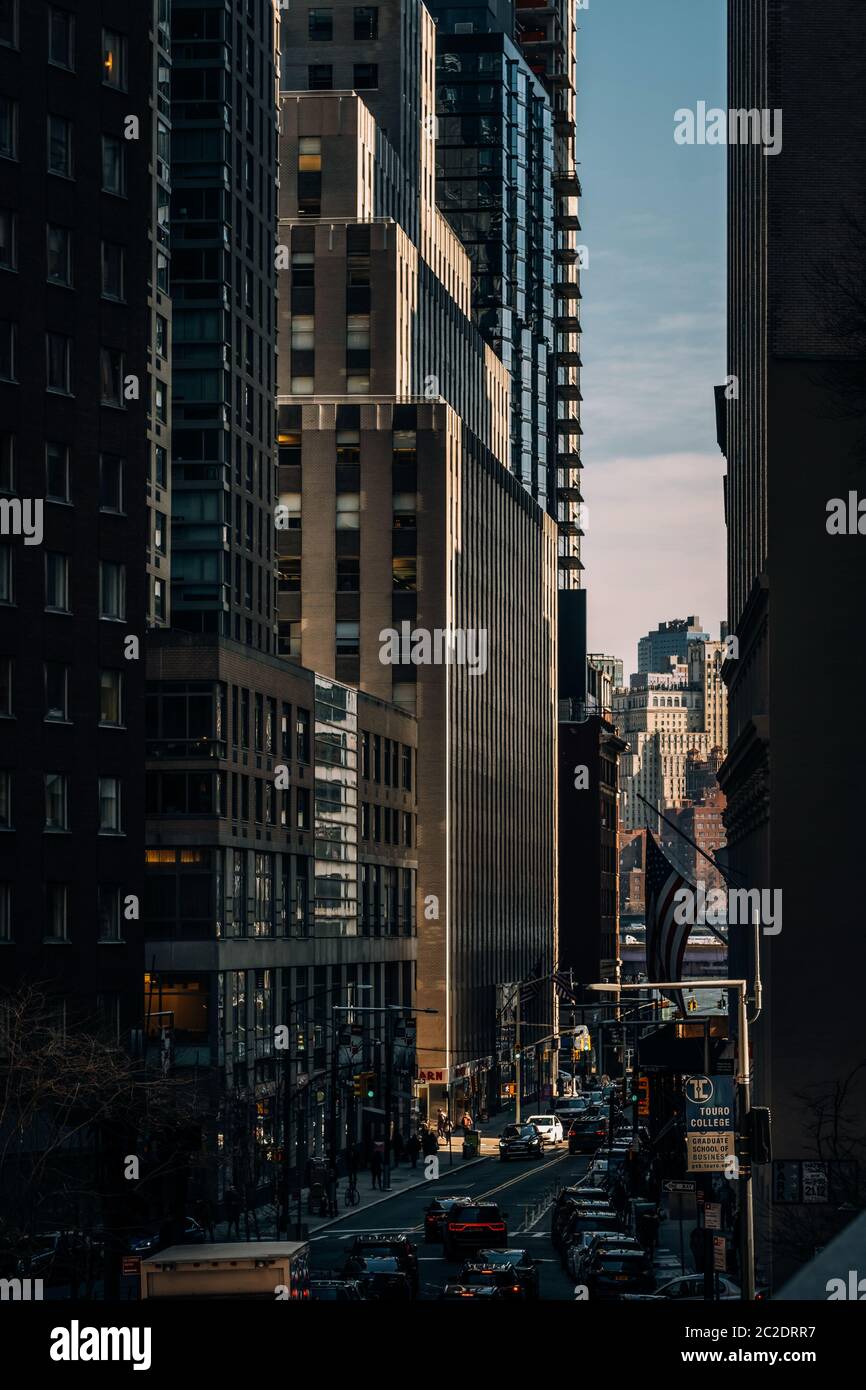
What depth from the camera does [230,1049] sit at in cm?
9125

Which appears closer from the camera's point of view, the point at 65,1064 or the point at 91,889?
the point at 65,1064

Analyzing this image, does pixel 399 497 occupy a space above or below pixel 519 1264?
above

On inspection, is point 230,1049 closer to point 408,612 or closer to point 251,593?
point 251,593

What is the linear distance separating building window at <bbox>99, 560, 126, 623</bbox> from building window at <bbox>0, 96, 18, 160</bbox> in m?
15.4

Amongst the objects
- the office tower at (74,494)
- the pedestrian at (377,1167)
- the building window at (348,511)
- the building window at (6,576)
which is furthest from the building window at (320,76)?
the building window at (6,576)

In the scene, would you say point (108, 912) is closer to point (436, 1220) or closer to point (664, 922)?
point (436, 1220)

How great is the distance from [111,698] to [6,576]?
6.78m

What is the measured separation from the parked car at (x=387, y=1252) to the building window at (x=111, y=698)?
33.5 metres

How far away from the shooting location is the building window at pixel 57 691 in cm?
8212

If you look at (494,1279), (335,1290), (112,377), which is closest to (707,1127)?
(335,1290)

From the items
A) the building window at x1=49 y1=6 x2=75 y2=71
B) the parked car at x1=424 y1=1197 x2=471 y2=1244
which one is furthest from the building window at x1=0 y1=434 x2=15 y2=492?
the parked car at x1=424 y1=1197 x2=471 y2=1244

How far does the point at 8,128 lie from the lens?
81.9 metres
